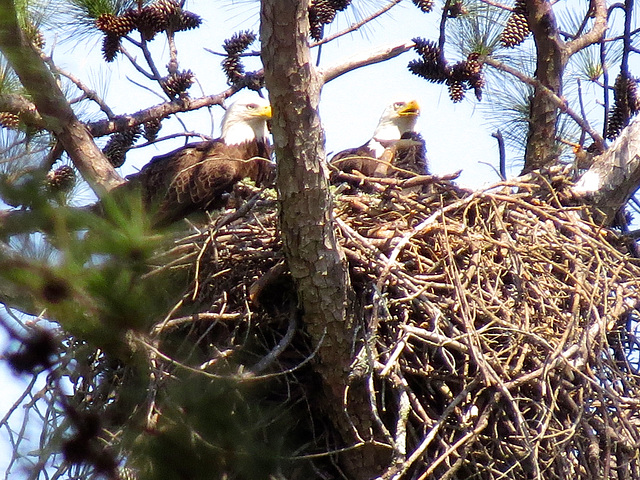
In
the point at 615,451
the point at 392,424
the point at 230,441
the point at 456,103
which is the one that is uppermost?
the point at 456,103

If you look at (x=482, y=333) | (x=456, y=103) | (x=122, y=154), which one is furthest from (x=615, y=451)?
(x=122, y=154)

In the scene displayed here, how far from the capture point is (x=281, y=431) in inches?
136

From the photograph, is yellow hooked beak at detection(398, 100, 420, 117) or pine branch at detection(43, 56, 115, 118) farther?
yellow hooked beak at detection(398, 100, 420, 117)

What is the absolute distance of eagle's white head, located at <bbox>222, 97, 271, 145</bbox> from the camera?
5230 millimetres

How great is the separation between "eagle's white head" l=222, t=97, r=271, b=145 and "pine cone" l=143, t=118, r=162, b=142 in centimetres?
38

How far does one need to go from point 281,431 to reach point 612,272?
1.53m

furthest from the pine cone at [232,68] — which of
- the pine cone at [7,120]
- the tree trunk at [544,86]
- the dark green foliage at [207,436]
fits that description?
the dark green foliage at [207,436]

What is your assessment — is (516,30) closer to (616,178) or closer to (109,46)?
(616,178)

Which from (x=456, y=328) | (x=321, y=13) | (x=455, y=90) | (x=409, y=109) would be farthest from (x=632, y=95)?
(x=456, y=328)

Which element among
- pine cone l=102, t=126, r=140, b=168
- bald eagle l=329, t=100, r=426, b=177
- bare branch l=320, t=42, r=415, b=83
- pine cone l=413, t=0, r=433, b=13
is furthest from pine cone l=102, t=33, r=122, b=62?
pine cone l=413, t=0, r=433, b=13

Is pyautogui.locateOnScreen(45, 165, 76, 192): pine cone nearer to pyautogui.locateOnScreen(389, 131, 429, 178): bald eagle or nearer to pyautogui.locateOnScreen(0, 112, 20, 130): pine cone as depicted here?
pyautogui.locateOnScreen(0, 112, 20, 130): pine cone

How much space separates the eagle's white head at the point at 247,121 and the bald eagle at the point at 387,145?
449 mm

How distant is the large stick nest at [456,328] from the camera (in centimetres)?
335

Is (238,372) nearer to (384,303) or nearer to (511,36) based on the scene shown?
(384,303)
